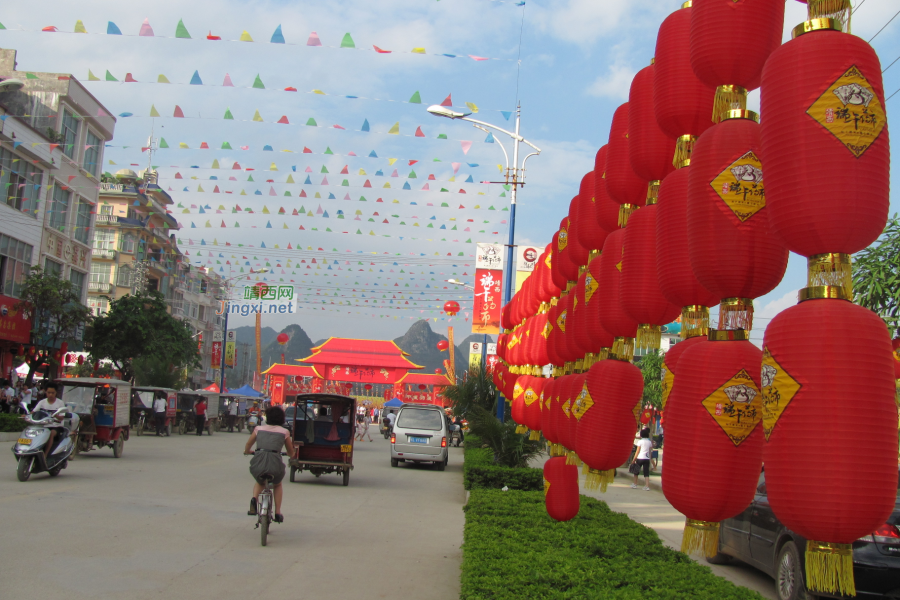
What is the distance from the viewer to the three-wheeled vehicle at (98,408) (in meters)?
17.2

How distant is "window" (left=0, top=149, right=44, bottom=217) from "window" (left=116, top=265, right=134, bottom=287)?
21251mm

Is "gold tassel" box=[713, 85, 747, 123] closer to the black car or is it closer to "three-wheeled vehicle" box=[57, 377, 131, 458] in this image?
the black car

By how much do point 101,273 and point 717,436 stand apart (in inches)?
1975

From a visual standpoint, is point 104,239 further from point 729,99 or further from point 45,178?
point 729,99

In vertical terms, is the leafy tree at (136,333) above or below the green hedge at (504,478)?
above

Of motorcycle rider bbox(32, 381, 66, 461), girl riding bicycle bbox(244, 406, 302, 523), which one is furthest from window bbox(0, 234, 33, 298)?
girl riding bicycle bbox(244, 406, 302, 523)

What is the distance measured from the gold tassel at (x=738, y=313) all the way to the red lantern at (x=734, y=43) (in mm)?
1067

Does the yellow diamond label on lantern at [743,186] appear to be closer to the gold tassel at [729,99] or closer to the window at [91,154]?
the gold tassel at [729,99]

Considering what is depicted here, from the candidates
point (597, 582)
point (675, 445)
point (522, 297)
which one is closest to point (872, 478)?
point (675, 445)

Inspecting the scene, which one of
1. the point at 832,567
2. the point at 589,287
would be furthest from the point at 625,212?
the point at 832,567

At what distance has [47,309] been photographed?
1024 inches

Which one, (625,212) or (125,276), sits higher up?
(125,276)

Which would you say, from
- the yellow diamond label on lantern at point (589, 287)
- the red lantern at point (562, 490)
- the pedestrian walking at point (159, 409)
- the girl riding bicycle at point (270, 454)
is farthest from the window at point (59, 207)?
the yellow diamond label on lantern at point (589, 287)

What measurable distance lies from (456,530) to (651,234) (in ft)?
22.0
